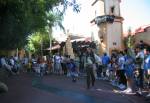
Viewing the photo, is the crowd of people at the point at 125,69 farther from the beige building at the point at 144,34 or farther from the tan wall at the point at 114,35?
the tan wall at the point at 114,35

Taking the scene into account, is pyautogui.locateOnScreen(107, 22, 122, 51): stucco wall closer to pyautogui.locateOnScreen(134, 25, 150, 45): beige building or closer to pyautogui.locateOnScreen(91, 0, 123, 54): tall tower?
pyautogui.locateOnScreen(91, 0, 123, 54): tall tower

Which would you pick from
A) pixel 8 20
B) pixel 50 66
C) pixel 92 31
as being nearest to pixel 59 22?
pixel 92 31

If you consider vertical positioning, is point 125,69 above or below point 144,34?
below

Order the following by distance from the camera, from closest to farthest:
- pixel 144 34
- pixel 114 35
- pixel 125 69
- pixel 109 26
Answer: pixel 125 69 < pixel 144 34 < pixel 109 26 < pixel 114 35

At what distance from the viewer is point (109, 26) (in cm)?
4572

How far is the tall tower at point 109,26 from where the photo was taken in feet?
150

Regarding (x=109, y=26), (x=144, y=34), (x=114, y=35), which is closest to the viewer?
(x=144, y=34)

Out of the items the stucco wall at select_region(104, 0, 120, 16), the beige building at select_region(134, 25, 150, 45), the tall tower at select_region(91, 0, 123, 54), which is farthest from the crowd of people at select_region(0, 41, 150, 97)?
the stucco wall at select_region(104, 0, 120, 16)

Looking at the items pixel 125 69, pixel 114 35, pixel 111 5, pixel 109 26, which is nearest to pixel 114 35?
pixel 114 35

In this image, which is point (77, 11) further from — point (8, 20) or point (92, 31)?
point (92, 31)

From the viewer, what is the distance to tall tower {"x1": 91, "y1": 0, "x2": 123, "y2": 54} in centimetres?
4584

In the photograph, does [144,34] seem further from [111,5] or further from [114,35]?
[111,5]

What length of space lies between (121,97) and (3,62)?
15.7 meters

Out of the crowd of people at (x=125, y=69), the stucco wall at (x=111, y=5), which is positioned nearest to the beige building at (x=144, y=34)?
the stucco wall at (x=111, y=5)
